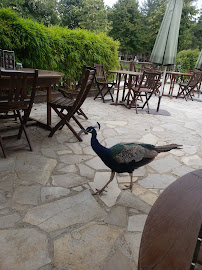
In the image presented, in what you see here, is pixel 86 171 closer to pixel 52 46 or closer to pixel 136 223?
pixel 136 223

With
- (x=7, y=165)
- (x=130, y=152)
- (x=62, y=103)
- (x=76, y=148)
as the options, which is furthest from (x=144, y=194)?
(x=62, y=103)

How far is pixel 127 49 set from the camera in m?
31.2

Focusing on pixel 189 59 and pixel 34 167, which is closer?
pixel 34 167

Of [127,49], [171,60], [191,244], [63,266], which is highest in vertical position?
[127,49]

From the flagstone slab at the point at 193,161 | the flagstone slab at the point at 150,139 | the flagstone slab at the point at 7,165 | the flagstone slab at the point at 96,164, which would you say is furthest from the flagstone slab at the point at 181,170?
the flagstone slab at the point at 7,165

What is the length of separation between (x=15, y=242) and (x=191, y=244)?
1.32 meters

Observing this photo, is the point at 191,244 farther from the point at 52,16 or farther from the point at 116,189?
the point at 52,16

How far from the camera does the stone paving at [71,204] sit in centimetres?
148

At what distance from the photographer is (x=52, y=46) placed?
5.61 m

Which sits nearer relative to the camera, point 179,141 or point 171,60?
point 179,141

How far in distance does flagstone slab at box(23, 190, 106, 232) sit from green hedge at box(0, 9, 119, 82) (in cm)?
409

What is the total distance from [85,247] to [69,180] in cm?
93

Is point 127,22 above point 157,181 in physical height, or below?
above

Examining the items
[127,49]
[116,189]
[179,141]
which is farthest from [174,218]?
[127,49]
